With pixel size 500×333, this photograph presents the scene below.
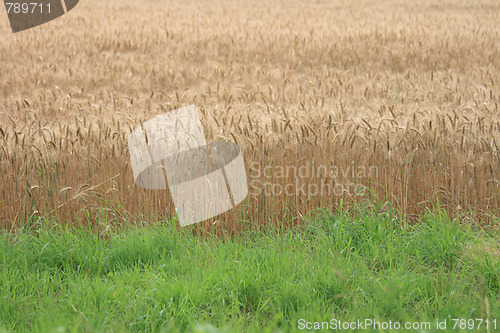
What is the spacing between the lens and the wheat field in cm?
329

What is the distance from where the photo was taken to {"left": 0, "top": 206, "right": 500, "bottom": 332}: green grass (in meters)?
2.12

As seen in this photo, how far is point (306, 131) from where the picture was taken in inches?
148

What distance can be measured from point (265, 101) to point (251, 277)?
3183 mm

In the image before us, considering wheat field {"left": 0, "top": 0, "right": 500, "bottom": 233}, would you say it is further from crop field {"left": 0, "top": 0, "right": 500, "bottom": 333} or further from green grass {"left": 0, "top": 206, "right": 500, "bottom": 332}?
green grass {"left": 0, "top": 206, "right": 500, "bottom": 332}

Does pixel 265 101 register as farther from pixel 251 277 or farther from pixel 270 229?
pixel 251 277

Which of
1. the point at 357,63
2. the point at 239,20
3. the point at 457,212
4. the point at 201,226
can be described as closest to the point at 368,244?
the point at 457,212

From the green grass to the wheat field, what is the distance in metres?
0.30

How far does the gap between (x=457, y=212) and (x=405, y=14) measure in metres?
12.7

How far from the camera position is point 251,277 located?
234 cm

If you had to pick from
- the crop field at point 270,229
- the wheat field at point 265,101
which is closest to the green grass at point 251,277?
the crop field at point 270,229

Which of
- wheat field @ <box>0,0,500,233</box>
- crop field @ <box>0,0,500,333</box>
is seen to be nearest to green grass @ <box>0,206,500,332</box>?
crop field @ <box>0,0,500,333</box>

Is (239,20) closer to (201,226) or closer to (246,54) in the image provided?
(246,54)

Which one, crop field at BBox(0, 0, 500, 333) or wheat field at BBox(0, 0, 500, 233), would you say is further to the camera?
wheat field at BBox(0, 0, 500, 233)

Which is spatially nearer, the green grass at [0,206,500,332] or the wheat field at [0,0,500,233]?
the green grass at [0,206,500,332]
